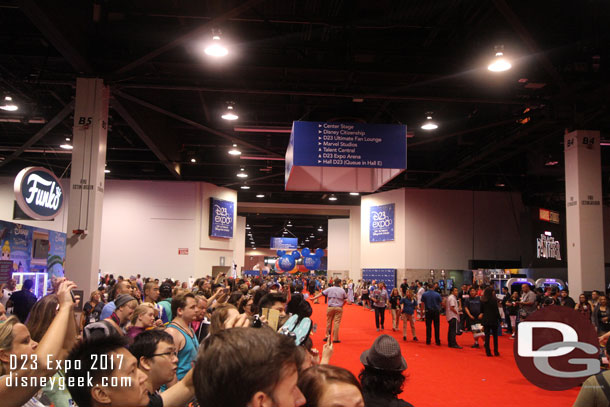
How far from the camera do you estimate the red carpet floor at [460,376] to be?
675cm

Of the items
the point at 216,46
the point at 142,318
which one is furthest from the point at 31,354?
the point at 216,46

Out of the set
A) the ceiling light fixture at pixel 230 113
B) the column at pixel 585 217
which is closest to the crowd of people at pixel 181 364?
the ceiling light fixture at pixel 230 113

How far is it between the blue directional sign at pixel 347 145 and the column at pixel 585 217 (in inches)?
175

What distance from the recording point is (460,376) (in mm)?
8305

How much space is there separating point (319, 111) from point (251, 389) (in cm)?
1350

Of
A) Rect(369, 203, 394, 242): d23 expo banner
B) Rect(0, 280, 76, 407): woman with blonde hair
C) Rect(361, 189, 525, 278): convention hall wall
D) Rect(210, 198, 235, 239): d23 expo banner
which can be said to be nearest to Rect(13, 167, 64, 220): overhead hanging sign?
Rect(0, 280, 76, 407): woman with blonde hair

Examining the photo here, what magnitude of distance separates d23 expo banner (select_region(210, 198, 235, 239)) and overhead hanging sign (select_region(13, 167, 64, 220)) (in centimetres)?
1366

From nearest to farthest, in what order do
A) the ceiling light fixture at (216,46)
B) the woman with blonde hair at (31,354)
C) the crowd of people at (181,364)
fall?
1. the crowd of people at (181,364)
2. the woman with blonde hair at (31,354)
3. the ceiling light fixture at (216,46)

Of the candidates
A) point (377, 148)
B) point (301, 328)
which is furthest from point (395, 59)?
point (301, 328)

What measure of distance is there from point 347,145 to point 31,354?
889 centimetres

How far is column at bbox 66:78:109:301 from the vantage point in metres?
9.37

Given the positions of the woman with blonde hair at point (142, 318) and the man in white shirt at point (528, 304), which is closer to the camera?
the woman with blonde hair at point (142, 318)

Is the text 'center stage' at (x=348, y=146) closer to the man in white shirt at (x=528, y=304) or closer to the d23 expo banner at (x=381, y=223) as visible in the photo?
the man in white shirt at (x=528, y=304)

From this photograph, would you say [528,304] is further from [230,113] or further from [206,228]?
[206,228]
